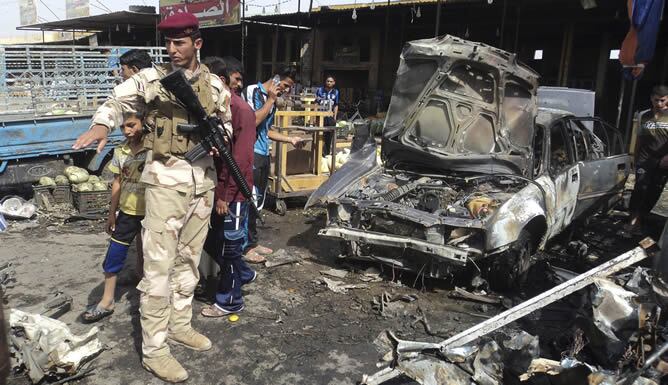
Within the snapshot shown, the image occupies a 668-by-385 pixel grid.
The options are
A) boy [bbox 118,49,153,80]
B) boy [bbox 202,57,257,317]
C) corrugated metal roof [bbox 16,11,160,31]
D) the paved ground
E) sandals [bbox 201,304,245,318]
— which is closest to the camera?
the paved ground

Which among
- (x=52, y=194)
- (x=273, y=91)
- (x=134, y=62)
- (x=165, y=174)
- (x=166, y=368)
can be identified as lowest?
(x=166, y=368)

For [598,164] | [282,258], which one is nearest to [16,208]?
[282,258]

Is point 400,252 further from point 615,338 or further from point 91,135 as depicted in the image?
point 91,135

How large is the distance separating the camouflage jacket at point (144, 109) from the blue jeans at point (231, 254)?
0.47 meters

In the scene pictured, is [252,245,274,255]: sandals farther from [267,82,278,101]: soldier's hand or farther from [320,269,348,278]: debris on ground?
[267,82,278,101]: soldier's hand

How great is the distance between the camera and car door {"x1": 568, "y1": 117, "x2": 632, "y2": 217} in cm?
583

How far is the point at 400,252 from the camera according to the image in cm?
465

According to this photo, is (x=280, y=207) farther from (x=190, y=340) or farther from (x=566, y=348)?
(x=566, y=348)

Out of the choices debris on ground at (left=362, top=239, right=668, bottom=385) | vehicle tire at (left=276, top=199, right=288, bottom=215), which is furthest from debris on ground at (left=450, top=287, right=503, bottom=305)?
vehicle tire at (left=276, top=199, right=288, bottom=215)

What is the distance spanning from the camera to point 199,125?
3.05 meters

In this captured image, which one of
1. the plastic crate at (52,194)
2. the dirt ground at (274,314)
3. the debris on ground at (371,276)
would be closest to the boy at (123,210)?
the dirt ground at (274,314)

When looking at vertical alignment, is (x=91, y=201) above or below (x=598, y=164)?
below

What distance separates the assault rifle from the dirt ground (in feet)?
4.16

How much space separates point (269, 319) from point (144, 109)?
189 centimetres
